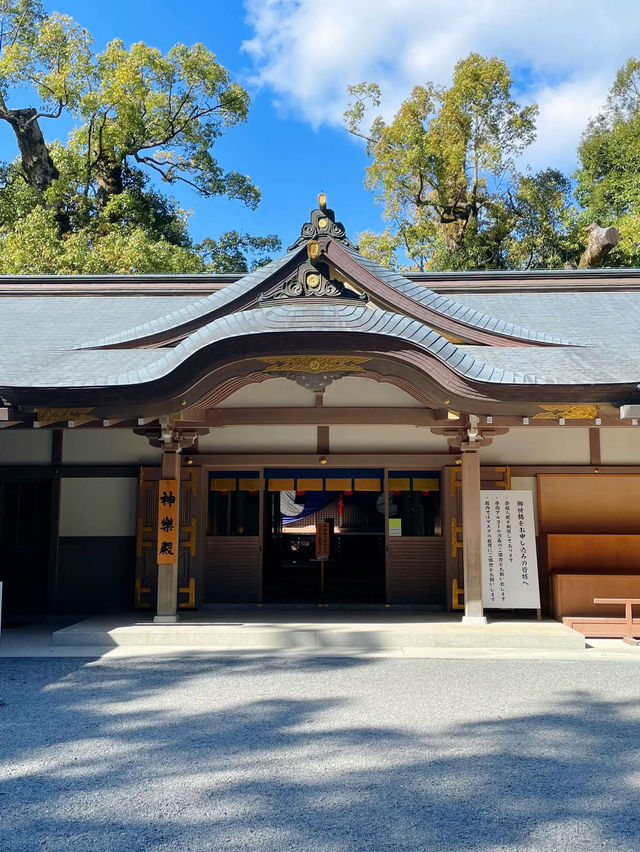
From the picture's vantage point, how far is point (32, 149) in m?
22.6

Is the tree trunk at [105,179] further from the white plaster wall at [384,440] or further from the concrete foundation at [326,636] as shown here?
the concrete foundation at [326,636]

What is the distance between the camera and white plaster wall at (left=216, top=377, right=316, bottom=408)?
8.30m

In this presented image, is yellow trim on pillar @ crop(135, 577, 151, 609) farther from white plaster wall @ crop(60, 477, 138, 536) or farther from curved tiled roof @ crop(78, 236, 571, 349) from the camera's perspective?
curved tiled roof @ crop(78, 236, 571, 349)

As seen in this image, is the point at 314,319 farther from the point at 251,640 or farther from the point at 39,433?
the point at 39,433

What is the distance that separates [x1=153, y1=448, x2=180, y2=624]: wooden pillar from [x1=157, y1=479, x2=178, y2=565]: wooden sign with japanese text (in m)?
0.05

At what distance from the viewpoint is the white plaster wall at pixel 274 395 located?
8.30 m

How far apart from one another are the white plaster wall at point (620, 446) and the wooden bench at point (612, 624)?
6.29ft

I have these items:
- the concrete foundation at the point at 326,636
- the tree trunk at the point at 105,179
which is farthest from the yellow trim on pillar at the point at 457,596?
the tree trunk at the point at 105,179

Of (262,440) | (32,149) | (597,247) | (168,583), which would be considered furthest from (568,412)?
(32,149)

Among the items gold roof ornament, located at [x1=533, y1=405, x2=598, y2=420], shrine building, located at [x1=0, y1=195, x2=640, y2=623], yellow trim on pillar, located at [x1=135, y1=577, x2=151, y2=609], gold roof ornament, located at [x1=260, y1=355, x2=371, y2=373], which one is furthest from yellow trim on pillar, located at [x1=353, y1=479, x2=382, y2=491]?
yellow trim on pillar, located at [x1=135, y1=577, x2=151, y2=609]

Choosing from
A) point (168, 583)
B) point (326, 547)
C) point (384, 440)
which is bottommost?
point (168, 583)

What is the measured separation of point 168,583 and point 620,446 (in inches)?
238

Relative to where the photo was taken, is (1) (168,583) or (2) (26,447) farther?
(2) (26,447)

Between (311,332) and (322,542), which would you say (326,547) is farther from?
(311,332)
